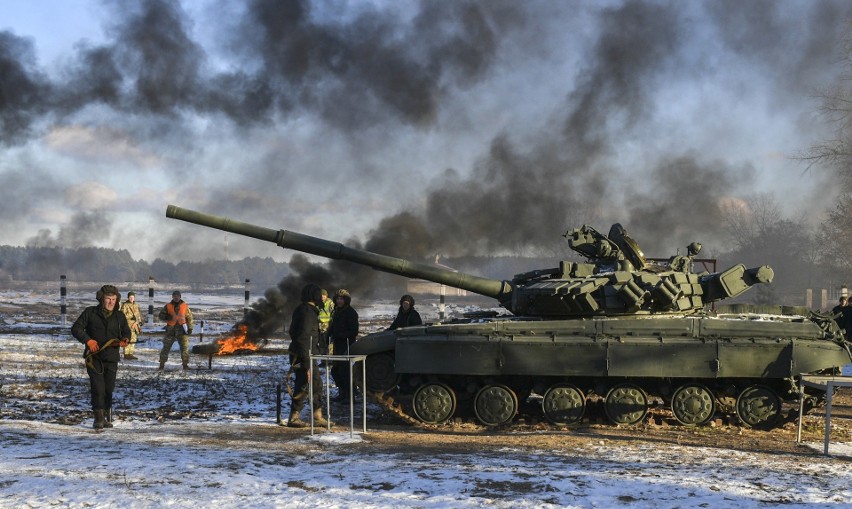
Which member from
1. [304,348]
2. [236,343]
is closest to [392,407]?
[304,348]

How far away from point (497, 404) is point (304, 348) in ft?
9.34

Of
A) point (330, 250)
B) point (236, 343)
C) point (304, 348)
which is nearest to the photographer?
point (304, 348)

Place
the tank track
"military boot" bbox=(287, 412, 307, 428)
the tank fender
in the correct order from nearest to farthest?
"military boot" bbox=(287, 412, 307, 428) < the tank track < the tank fender

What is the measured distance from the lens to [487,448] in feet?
32.9

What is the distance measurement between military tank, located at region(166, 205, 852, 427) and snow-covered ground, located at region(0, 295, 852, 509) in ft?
2.91

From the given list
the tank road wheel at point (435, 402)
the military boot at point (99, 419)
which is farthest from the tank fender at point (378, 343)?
the military boot at point (99, 419)

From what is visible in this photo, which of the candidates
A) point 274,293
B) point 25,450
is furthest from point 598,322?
point 274,293

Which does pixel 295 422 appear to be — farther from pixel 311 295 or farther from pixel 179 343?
pixel 179 343

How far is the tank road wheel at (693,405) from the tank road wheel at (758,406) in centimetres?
39

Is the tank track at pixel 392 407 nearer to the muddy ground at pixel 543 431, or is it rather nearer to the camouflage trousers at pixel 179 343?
the muddy ground at pixel 543 431

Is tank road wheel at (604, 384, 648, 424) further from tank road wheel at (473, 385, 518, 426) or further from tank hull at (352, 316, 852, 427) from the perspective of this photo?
tank road wheel at (473, 385, 518, 426)

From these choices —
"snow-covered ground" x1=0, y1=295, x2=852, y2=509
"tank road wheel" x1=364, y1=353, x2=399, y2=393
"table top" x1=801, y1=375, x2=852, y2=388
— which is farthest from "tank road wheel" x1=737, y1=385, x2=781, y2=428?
"tank road wheel" x1=364, y1=353, x2=399, y2=393

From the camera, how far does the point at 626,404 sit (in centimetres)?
1196

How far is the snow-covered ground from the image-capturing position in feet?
23.2
